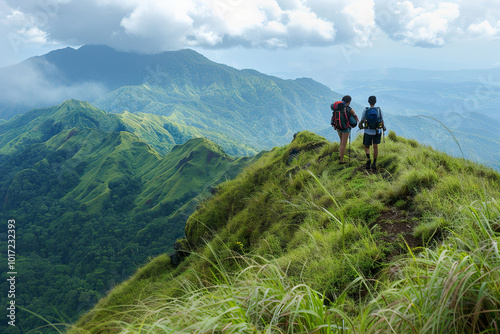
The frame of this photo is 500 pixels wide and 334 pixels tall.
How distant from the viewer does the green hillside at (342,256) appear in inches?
86.1

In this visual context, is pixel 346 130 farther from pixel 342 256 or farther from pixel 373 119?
pixel 342 256

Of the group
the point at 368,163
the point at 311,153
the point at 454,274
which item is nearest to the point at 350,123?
the point at 368,163

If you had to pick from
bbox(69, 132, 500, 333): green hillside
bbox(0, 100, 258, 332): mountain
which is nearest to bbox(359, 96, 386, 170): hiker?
bbox(69, 132, 500, 333): green hillside

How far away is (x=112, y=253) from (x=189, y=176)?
67.0 m

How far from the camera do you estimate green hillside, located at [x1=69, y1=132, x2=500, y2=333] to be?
219cm

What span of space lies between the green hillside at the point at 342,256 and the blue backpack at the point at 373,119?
1285 millimetres

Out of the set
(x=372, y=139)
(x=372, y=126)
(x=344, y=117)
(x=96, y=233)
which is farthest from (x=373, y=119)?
(x=96, y=233)

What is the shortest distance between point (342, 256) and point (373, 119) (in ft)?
20.6

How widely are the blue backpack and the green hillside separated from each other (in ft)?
4.22

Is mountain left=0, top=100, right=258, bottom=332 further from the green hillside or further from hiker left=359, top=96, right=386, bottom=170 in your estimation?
hiker left=359, top=96, right=386, bottom=170

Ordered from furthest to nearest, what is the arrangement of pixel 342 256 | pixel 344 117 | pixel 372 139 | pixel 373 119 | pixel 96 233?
1. pixel 96 233
2. pixel 344 117
3. pixel 372 139
4. pixel 373 119
5. pixel 342 256

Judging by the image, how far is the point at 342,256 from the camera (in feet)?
15.4

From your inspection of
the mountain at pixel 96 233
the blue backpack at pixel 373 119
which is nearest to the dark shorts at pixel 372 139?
the blue backpack at pixel 373 119

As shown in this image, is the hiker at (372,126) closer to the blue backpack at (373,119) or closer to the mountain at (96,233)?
the blue backpack at (373,119)
